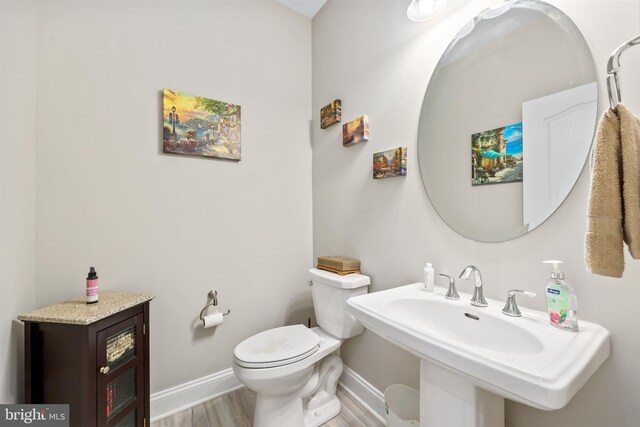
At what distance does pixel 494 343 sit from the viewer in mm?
840

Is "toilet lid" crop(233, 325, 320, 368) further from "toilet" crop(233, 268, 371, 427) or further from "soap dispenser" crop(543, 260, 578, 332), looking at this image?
"soap dispenser" crop(543, 260, 578, 332)

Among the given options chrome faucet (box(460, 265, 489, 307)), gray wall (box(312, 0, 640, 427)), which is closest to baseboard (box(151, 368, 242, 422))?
gray wall (box(312, 0, 640, 427))

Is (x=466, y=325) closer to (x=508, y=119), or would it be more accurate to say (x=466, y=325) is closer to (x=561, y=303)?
(x=561, y=303)

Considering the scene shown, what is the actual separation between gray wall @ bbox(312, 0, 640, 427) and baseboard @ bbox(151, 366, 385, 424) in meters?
0.07

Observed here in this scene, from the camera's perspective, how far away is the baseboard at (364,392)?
141cm

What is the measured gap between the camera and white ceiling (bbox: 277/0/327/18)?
1863 millimetres

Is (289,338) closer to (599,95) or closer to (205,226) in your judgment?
(205,226)

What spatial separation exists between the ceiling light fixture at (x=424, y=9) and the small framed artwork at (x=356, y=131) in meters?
0.51

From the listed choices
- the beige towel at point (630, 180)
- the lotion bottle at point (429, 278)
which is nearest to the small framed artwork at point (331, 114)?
the lotion bottle at point (429, 278)

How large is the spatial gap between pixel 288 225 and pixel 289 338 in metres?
0.80

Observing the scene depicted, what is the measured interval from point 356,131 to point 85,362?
1.64 metres

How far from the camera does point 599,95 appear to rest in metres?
0.76

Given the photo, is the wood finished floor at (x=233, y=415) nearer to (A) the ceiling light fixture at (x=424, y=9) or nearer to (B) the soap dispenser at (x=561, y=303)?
(B) the soap dispenser at (x=561, y=303)

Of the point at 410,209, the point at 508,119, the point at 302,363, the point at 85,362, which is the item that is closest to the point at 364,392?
the point at 302,363
